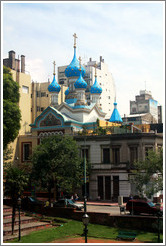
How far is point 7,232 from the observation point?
92.4 ft

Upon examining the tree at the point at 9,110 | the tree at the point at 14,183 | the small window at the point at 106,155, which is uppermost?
the tree at the point at 9,110

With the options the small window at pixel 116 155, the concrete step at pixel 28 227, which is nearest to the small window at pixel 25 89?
the small window at pixel 116 155

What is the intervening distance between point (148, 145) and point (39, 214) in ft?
49.3

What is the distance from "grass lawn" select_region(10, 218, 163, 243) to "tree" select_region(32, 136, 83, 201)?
7822 mm

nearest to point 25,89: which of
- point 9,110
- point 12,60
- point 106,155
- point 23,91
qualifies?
point 23,91

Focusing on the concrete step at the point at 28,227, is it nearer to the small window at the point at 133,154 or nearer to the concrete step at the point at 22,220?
the concrete step at the point at 22,220

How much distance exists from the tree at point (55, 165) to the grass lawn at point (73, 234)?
782 centimetres

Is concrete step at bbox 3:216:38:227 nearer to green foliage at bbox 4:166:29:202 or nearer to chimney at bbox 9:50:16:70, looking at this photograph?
green foliage at bbox 4:166:29:202

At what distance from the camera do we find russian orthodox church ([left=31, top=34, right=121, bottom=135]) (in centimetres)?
4856

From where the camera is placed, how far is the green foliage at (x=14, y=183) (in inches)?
1130

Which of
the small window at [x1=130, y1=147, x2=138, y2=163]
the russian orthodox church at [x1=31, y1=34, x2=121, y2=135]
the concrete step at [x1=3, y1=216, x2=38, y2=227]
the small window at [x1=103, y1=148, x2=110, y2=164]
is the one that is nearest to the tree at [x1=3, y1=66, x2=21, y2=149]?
the concrete step at [x1=3, y1=216, x2=38, y2=227]

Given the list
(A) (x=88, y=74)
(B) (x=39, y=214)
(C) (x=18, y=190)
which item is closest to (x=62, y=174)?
(B) (x=39, y=214)

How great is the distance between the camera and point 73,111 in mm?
52469

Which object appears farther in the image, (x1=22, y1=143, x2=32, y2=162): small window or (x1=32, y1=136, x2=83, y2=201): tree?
(x1=22, y1=143, x2=32, y2=162): small window
